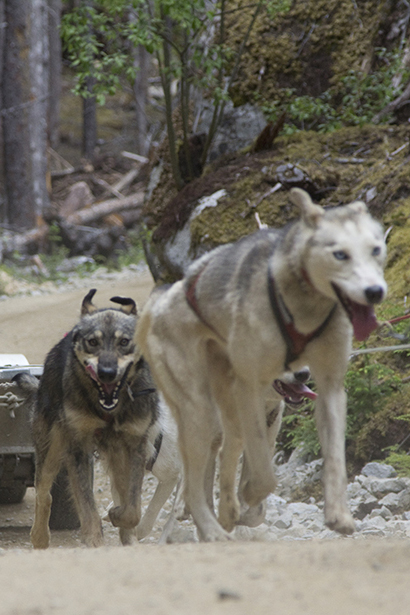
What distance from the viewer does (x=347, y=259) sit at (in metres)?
2.98

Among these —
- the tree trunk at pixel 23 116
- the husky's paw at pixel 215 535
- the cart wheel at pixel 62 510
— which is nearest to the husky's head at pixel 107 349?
the husky's paw at pixel 215 535

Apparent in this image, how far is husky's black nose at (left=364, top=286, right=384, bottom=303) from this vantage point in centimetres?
282

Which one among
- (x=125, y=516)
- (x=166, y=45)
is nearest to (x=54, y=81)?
(x=166, y=45)

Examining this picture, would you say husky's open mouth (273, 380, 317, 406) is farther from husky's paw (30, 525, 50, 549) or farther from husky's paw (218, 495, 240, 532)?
husky's paw (30, 525, 50, 549)

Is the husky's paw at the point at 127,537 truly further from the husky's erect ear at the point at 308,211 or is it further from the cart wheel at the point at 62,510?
the husky's erect ear at the point at 308,211

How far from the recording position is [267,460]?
346 cm

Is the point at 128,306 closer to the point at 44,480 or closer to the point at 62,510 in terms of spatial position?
the point at 44,480

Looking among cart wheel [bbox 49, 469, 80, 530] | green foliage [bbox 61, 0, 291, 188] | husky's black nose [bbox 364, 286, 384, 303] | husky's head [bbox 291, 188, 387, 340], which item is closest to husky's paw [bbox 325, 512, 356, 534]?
husky's head [bbox 291, 188, 387, 340]

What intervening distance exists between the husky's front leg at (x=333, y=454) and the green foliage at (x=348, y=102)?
6681 mm

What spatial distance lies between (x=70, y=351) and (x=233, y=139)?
5.43 m

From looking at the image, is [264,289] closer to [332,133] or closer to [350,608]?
[350,608]

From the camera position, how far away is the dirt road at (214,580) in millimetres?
2322

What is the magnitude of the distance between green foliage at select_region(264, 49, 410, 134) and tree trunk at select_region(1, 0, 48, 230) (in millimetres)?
11531

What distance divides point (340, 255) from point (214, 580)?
138cm
